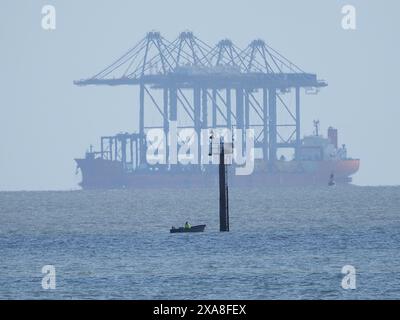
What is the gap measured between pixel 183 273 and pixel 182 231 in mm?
23941

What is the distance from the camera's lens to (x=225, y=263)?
50781 mm

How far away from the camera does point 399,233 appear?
70.8 metres

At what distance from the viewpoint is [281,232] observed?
243 ft

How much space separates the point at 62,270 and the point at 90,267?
1.25 metres

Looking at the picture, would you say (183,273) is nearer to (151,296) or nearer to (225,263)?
(225,263)

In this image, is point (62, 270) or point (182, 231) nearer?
point (62, 270)

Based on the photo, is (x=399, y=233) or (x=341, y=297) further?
(x=399, y=233)

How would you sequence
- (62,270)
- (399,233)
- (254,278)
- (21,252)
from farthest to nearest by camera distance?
(399,233) → (21,252) → (62,270) → (254,278)

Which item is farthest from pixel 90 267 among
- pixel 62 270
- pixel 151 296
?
pixel 151 296
